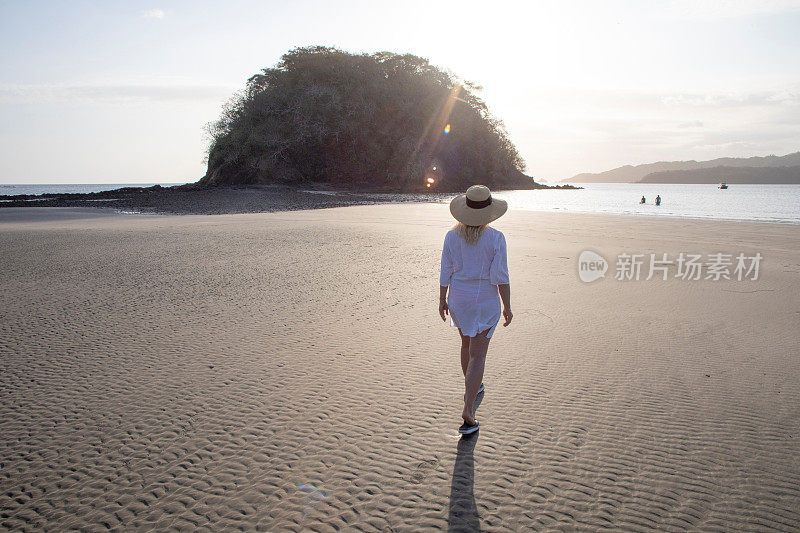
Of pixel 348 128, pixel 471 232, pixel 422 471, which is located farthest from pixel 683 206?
pixel 422 471

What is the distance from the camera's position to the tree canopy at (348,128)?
60.2 meters

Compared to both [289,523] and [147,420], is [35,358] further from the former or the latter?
[289,523]

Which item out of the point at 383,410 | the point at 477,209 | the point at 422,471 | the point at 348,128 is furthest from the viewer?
the point at 348,128

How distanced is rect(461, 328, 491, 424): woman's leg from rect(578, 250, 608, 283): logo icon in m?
5.66

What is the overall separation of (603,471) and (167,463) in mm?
2657

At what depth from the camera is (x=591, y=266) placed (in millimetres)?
9703

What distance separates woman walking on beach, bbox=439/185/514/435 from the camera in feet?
10.5

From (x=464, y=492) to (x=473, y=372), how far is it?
832 millimetres

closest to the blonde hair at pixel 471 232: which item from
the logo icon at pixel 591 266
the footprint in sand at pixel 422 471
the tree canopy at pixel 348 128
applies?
the footprint in sand at pixel 422 471

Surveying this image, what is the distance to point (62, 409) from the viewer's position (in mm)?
3496

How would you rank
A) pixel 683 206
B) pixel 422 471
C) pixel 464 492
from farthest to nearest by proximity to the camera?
pixel 683 206
pixel 422 471
pixel 464 492

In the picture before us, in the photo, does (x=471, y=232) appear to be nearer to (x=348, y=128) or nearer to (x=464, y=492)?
(x=464, y=492)

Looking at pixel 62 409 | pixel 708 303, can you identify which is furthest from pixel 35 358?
pixel 708 303

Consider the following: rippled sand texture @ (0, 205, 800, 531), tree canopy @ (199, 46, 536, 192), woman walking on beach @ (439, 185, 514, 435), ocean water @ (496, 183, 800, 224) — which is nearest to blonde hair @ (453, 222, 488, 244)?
woman walking on beach @ (439, 185, 514, 435)
